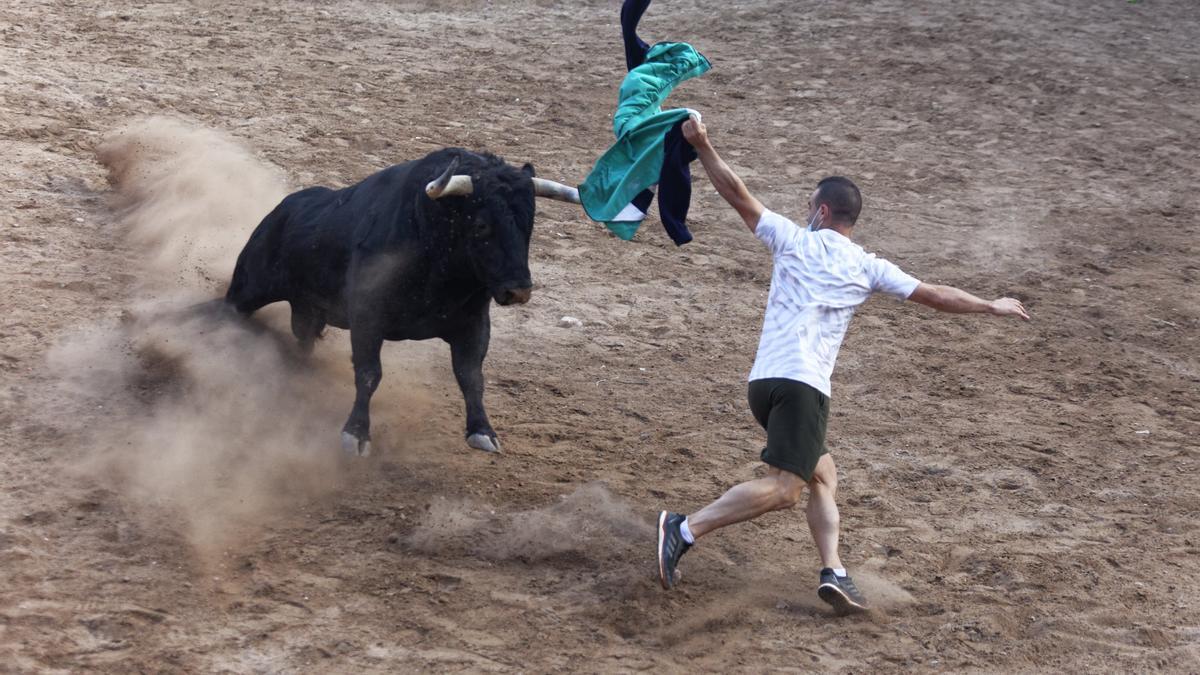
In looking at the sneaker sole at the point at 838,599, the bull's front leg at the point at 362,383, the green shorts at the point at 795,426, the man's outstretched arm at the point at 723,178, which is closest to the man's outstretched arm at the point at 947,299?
the green shorts at the point at 795,426

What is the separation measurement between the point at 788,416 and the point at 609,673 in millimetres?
1314

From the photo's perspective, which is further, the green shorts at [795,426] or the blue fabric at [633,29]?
the blue fabric at [633,29]

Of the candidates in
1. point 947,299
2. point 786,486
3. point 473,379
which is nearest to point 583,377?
point 473,379

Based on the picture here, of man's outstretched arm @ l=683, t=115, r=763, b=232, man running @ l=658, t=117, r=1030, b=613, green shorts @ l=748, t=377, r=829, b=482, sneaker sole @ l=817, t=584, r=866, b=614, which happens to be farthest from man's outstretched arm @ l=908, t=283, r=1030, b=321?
sneaker sole @ l=817, t=584, r=866, b=614

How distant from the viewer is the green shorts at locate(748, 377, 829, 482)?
217 inches

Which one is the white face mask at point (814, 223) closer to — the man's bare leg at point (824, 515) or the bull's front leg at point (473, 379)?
the man's bare leg at point (824, 515)

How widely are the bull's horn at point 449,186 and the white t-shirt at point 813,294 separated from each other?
165cm

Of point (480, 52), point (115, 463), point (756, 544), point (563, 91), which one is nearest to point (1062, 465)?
point (756, 544)

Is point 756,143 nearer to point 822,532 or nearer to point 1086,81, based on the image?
point 1086,81

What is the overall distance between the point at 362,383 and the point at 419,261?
0.75 m

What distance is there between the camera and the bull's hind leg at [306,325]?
815 centimetres

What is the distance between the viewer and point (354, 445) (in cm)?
697

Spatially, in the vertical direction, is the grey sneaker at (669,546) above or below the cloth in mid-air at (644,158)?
below

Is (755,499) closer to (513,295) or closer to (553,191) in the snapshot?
(513,295)
